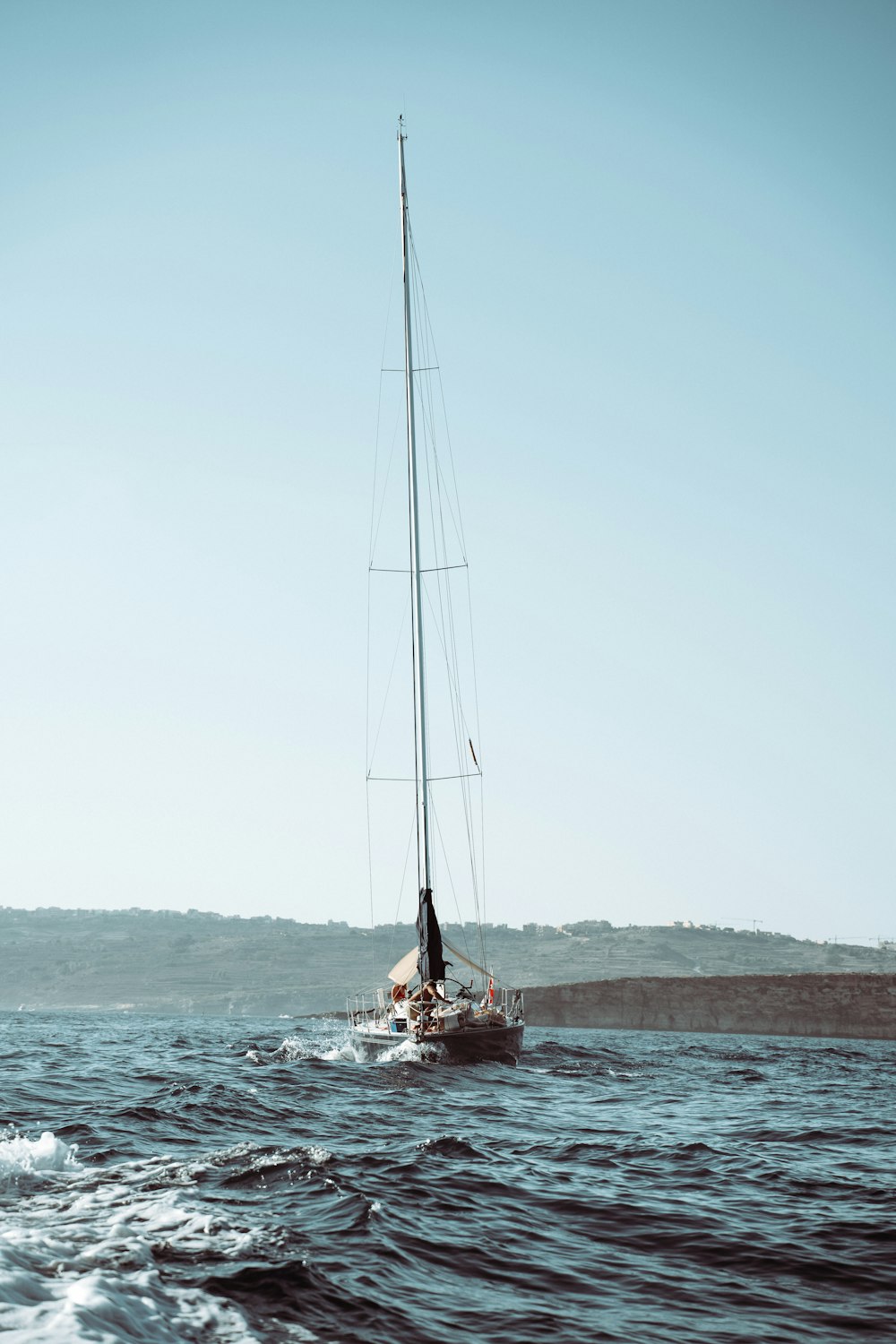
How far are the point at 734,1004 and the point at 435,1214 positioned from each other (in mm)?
45562

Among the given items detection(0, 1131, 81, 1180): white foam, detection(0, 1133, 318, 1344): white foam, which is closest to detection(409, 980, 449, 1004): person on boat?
detection(0, 1131, 81, 1180): white foam

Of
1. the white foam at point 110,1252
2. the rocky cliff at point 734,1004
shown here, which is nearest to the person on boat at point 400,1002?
the white foam at point 110,1252

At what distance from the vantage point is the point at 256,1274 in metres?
7.48

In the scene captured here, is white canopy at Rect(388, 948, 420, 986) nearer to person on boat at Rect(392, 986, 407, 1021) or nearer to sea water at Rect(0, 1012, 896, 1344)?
person on boat at Rect(392, 986, 407, 1021)

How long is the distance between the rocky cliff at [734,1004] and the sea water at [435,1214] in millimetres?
30472

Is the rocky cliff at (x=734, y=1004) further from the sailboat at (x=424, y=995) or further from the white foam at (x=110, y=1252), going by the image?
the white foam at (x=110, y=1252)

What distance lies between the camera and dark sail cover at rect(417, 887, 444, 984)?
2786cm

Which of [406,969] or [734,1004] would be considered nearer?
[406,969]

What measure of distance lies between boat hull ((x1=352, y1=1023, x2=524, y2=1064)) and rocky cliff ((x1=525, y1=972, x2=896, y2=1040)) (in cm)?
2827

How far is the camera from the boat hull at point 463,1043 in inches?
956

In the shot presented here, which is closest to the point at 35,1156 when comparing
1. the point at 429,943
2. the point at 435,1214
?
the point at 435,1214

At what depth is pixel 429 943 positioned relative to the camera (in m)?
28.0

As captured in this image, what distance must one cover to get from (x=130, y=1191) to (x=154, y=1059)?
18131 mm

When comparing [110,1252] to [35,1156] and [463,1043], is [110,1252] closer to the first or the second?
[35,1156]
